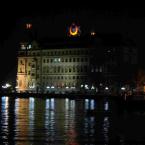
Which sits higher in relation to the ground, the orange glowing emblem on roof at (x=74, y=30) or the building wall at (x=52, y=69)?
the orange glowing emblem on roof at (x=74, y=30)

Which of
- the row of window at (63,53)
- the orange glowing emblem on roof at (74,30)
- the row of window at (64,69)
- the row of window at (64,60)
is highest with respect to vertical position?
the orange glowing emblem on roof at (74,30)

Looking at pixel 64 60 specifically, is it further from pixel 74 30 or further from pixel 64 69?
pixel 74 30

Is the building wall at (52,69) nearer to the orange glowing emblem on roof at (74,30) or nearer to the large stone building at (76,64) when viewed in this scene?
the large stone building at (76,64)

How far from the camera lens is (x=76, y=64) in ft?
528

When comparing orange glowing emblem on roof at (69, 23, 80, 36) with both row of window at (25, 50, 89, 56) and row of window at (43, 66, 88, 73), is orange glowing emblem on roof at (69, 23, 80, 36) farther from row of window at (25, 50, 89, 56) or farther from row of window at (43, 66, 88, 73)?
row of window at (43, 66, 88, 73)

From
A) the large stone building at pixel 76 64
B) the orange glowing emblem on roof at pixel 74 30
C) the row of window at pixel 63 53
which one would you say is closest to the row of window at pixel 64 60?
the large stone building at pixel 76 64

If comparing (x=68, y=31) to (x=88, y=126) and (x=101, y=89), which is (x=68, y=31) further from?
(x=88, y=126)

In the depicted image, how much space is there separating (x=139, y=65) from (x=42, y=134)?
4833 inches

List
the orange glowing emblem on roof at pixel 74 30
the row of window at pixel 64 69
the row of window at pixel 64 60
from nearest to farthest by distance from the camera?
the row of window at pixel 64 69
the row of window at pixel 64 60
the orange glowing emblem on roof at pixel 74 30

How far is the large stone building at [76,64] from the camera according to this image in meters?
153

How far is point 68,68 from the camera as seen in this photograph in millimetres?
160875

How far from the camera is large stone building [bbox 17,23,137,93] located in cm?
15325

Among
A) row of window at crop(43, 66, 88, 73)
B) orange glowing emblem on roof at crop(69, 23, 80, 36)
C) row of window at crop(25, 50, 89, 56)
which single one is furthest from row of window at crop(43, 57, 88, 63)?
orange glowing emblem on roof at crop(69, 23, 80, 36)

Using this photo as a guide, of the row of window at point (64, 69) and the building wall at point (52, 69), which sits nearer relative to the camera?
the building wall at point (52, 69)
